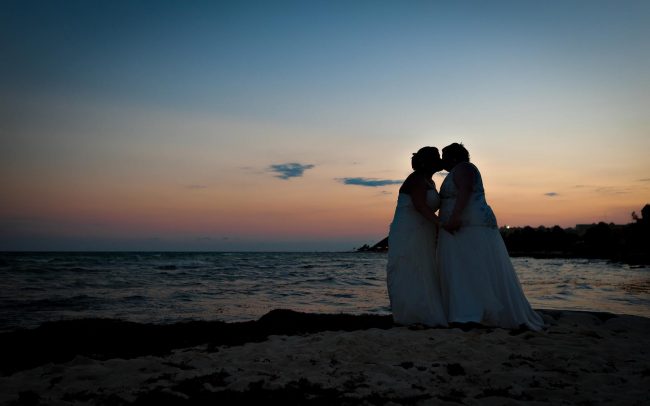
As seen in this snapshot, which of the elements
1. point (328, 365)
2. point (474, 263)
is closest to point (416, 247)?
point (474, 263)

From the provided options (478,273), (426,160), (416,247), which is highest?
(426,160)

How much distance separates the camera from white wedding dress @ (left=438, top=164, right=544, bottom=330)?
20.2 ft

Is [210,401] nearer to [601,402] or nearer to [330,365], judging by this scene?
[330,365]

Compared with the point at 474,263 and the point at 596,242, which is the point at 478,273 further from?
the point at 596,242

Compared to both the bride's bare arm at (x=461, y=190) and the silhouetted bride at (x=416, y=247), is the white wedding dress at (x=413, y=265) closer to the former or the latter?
the silhouetted bride at (x=416, y=247)

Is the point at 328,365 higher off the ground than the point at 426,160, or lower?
lower

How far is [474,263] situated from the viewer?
6.32 metres

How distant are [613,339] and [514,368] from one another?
2.17 m

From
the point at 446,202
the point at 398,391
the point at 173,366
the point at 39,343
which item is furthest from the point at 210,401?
the point at 446,202

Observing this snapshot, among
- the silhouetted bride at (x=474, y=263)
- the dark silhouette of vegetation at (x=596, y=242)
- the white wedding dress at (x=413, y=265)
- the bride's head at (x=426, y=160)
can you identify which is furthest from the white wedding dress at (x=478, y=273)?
the dark silhouette of vegetation at (x=596, y=242)

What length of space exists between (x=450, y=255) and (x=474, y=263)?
→ 0.37 m

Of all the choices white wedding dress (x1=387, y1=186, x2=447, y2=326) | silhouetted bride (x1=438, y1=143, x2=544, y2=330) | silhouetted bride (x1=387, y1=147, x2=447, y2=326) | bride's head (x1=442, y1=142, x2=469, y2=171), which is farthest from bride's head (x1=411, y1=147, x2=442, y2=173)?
white wedding dress (x1=387, y1=186, x2=447, y2=326)

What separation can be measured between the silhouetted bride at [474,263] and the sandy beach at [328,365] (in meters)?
0.37

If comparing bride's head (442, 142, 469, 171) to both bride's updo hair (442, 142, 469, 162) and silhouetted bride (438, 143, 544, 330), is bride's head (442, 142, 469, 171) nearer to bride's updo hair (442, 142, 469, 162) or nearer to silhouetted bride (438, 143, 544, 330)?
bride's updo hair (442, 142, 469, 162)
